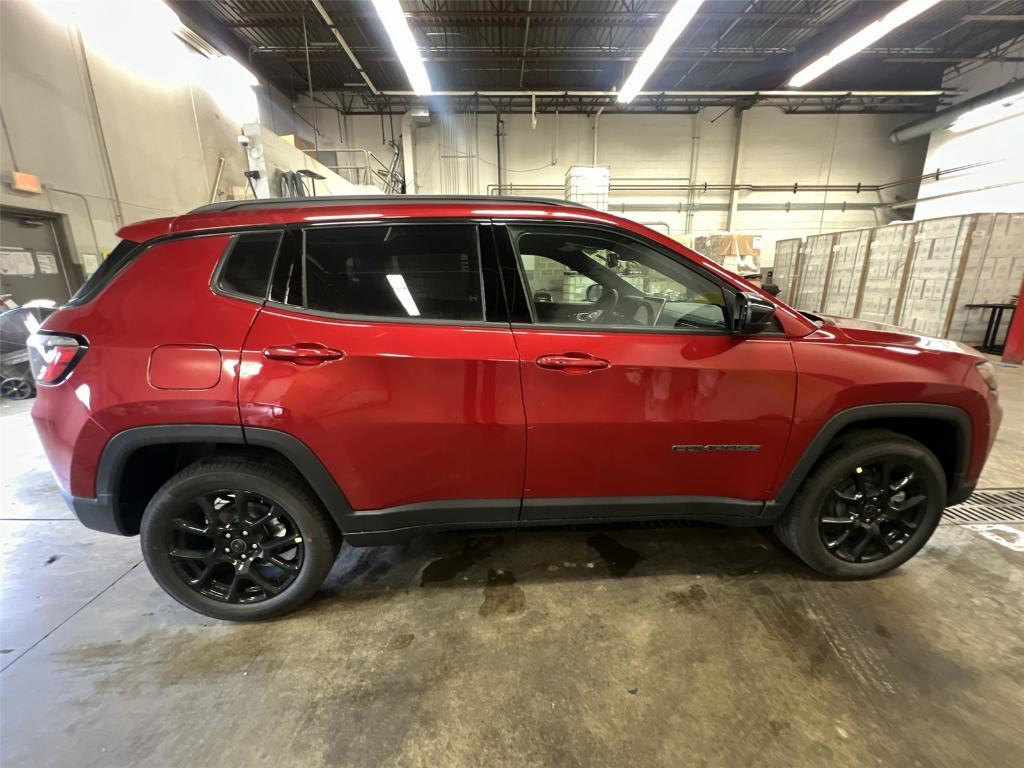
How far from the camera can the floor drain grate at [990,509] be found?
2600 millimetres

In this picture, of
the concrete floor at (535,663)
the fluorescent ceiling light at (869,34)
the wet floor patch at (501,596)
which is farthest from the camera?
the fluorescent ceiling light at (869,34)

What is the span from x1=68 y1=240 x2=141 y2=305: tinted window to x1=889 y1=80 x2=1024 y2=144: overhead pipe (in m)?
15.3

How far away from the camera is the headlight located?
1.89 m

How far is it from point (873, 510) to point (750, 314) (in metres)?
1.20

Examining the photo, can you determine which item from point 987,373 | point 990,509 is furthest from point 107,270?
point 990,509

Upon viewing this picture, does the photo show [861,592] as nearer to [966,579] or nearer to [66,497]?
[966,579]

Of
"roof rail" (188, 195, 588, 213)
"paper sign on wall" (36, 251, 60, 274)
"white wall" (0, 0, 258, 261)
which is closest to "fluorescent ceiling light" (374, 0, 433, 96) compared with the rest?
"white wall" (0, 0, 258, 261)

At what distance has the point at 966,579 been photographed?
2.09 metres

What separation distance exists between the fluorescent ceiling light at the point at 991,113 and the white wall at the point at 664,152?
205 cm

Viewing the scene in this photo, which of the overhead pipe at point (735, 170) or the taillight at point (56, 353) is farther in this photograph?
the overhead pipe at point (735, 170)

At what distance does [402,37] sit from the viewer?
5.89 metres

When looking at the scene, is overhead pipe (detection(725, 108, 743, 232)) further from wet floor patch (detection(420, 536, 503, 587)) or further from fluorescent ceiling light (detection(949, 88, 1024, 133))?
wet floor patch (detection(420, 536, 503, 587))

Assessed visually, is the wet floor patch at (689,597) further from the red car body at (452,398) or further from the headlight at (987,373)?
the headlight at (987,373)

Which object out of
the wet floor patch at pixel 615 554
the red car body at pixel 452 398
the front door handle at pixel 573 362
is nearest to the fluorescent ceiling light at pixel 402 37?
the red car body at pixel 452 398
